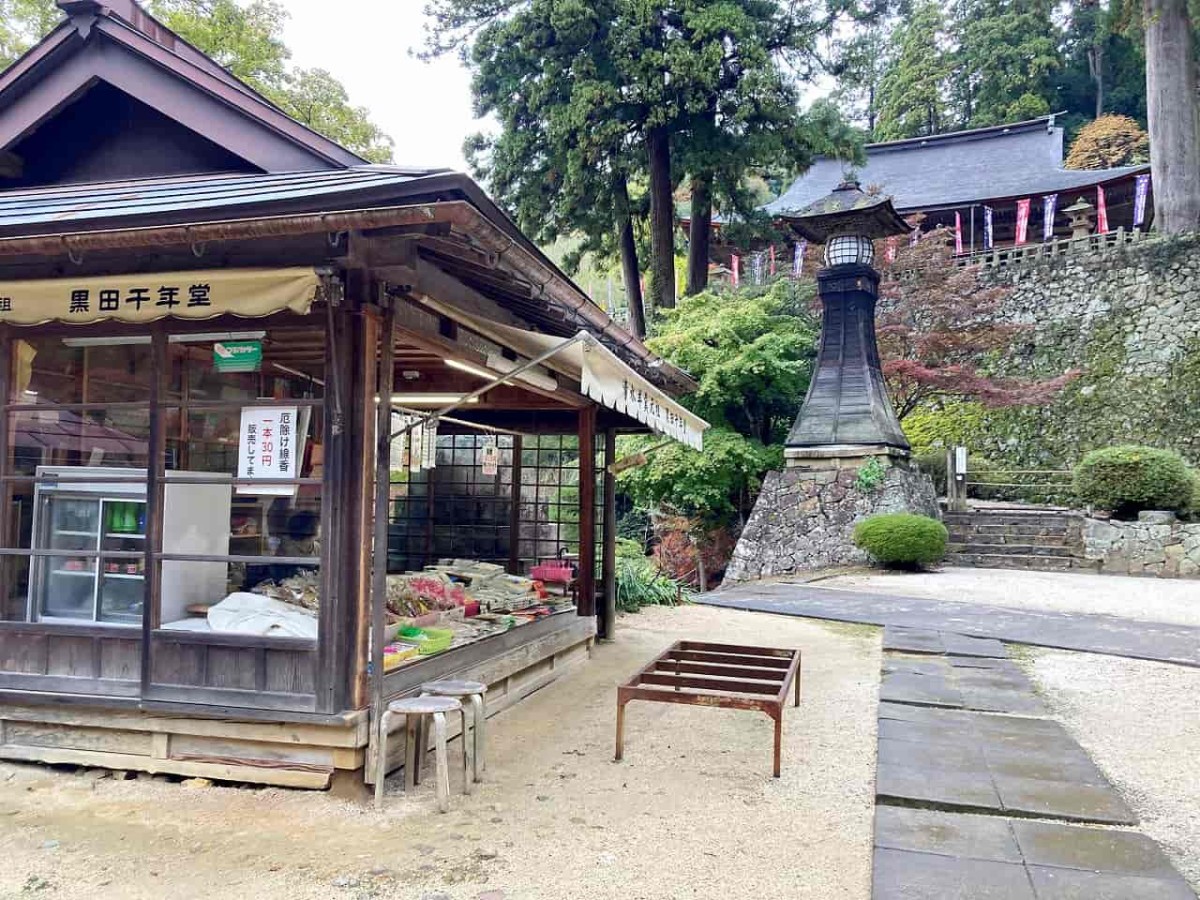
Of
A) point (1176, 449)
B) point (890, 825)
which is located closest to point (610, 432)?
point (890, 825)

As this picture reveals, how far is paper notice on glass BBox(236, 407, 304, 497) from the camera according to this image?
3955 millimetres

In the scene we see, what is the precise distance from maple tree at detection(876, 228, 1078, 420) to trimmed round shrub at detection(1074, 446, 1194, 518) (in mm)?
2886

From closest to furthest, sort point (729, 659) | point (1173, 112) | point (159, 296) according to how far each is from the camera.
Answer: point (159, 296) < point (729, 659) < point (1173, 112)

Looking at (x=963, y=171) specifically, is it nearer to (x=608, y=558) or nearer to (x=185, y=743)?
(x=608, y=558)

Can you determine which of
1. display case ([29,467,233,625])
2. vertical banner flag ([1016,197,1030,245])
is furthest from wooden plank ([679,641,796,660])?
vertical banner flag ([1016,197,1030,245])

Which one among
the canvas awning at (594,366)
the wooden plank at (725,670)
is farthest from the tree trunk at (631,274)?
the wooden plank at (725,670)

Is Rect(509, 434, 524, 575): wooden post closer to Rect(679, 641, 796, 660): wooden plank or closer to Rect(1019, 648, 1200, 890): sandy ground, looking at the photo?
Rect(679, 641, 796, 660): wooden plank

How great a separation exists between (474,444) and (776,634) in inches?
145

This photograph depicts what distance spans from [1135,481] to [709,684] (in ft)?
41.8

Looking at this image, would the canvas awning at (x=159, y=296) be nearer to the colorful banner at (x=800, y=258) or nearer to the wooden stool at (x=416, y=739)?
the wooden stool at (x=416, y=739)

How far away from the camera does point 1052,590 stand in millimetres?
11930

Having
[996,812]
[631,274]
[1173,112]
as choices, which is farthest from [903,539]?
[1173,112]

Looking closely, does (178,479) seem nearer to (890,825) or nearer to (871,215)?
(890,825)

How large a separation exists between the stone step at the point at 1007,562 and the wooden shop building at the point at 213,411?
42.0 feet
